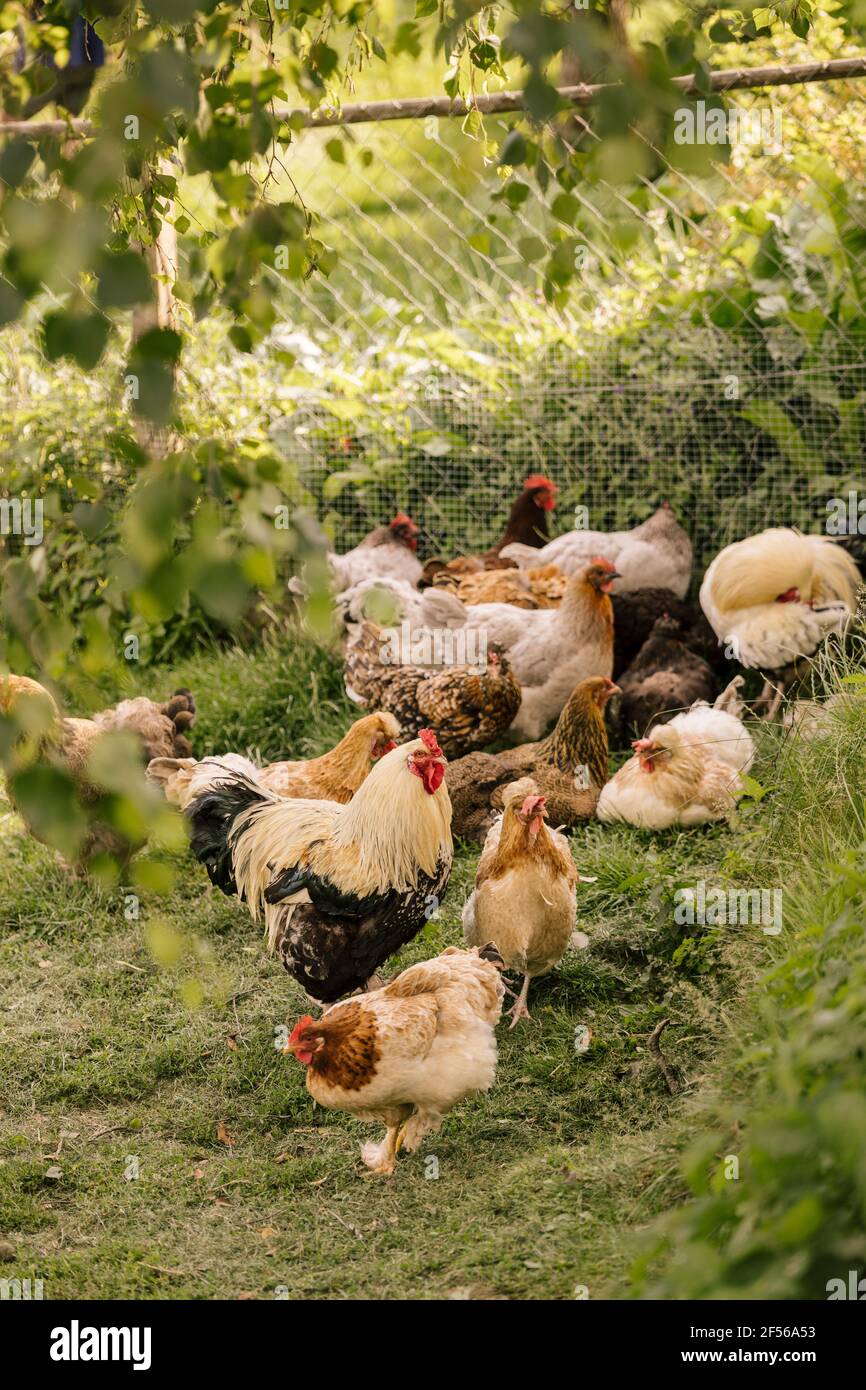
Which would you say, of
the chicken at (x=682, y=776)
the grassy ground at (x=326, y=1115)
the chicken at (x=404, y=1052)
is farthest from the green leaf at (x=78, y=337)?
the chicken at (x=682, y=776)

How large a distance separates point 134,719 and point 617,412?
3023mm

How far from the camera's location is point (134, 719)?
16.9ft

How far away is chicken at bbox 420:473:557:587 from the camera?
6434 mm

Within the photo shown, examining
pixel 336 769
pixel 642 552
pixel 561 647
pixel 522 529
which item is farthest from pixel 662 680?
pixel 336 769

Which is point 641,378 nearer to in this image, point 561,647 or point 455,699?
point 561,647

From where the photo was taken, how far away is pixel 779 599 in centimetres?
545

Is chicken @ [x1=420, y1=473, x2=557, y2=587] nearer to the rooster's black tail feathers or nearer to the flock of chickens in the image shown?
the flock of chickens

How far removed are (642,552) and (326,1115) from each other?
128 inches

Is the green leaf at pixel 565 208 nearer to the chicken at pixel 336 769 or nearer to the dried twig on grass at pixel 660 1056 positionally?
the dried twig on grass at pixel 660 1056

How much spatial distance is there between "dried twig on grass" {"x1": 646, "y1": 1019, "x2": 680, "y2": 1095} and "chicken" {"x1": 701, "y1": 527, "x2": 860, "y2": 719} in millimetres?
1934

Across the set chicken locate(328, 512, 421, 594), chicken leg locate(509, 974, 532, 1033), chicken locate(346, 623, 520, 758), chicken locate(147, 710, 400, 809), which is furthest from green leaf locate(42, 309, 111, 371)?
chicken locate(328, 512, 421, 594)

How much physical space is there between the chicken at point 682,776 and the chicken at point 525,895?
75 cm

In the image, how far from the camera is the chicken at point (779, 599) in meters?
5.36

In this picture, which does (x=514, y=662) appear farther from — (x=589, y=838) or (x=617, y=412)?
(x=617, y=412)
